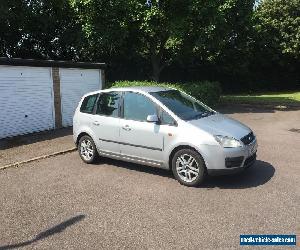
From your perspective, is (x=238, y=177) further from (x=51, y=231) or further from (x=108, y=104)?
(x=51, y=231)

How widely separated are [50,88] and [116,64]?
48.2 ft

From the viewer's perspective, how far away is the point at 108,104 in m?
8.48

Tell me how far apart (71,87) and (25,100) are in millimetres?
2167

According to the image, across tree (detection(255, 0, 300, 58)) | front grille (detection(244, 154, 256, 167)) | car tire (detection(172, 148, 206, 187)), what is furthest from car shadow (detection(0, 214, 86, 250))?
tree (detection(255, 0, 300, 58))

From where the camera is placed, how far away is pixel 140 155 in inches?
305

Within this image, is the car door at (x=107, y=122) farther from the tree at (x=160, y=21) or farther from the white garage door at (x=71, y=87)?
the tree at (x=160, y=21)

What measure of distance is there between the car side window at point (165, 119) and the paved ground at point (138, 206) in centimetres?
114

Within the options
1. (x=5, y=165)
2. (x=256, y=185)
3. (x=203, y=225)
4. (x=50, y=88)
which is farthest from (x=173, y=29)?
(x=203, y=225)

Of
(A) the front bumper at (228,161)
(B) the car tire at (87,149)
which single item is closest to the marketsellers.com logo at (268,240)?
(A) the front bumper at (228,161)

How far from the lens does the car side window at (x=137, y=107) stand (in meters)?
7.69

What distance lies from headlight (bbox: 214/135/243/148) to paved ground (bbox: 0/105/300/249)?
2.54 feet

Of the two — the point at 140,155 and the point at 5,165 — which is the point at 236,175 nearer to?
the point at 140,155

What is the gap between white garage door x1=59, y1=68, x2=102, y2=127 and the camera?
47.9 ft

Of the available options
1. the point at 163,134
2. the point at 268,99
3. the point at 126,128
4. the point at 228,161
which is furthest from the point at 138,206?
the point at 268,99
